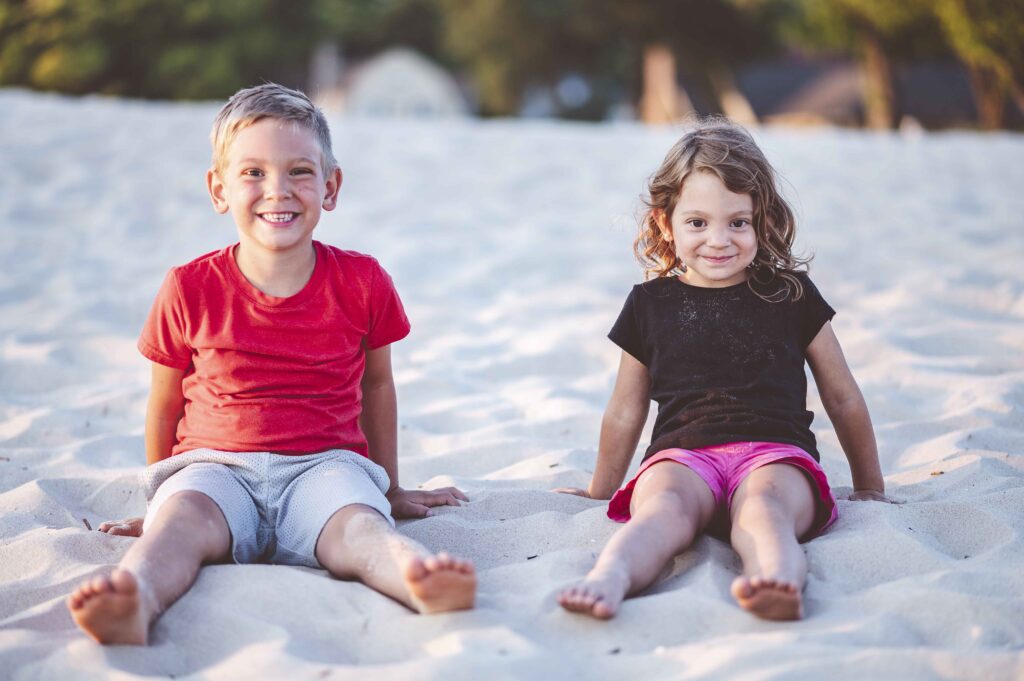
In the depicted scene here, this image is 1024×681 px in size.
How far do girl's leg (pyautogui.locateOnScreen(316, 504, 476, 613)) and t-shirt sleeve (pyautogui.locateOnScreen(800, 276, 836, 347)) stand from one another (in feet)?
3.64

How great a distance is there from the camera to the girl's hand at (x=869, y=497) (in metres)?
2.53

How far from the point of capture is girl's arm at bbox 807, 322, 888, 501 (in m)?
2.50

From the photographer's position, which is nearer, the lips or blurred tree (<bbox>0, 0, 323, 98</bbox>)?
the lips

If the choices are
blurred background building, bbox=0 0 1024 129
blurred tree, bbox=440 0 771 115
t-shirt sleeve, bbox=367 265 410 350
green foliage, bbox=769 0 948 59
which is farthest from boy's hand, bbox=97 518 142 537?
blurred tree, bbox=440 0 771 115

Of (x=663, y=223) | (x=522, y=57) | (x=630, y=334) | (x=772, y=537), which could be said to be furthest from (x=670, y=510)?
(x=522, y=57)

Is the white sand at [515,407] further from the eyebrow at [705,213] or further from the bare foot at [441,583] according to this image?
the eyebrow at [705,213]

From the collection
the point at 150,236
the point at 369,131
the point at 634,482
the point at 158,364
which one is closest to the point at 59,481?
the point at 158,364

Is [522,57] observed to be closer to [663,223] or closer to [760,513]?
[663,223]

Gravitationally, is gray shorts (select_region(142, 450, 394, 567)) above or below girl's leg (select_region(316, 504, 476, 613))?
above

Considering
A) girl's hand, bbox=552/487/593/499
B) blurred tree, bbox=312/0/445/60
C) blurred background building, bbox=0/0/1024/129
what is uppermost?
blurred tree, bbox=312/0/445/60

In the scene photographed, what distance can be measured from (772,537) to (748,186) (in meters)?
0.89

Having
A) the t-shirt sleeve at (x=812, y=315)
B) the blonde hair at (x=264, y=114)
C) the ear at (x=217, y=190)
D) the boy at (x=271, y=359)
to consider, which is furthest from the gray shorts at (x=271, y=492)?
the t-shirt sleeve at (x=812, y=315)

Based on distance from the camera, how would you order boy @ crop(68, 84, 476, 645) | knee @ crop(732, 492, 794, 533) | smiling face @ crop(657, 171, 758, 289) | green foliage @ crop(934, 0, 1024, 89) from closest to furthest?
knee @ crop(732, 492, 794, 533), boy @ crop(68, 84, 476, 645), smiling face @ crop(657, 171, 758, 289), green foliage @ crop(934, 0, 1024, 89)

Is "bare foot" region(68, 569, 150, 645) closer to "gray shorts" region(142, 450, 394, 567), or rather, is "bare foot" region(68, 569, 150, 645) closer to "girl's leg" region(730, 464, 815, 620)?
"gray shorts" region(142, 450, 394, 567)
